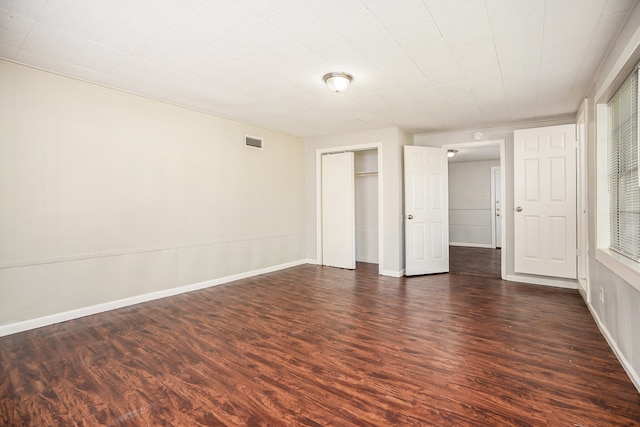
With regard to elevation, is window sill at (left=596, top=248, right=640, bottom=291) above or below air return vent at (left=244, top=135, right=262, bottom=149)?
below

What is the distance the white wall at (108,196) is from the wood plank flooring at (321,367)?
18.1 inches

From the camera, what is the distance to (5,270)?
287cm

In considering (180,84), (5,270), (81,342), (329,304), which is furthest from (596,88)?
(5,270)

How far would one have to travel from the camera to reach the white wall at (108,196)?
116 inches

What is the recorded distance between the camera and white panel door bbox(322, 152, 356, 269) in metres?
5.88

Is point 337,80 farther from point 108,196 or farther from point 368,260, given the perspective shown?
point 368,260

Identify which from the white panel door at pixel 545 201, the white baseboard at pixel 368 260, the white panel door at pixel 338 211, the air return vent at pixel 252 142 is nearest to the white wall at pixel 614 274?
the white panel door at pixel 545 201

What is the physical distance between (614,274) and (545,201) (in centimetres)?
226

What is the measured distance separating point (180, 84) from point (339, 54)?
1.81 meters

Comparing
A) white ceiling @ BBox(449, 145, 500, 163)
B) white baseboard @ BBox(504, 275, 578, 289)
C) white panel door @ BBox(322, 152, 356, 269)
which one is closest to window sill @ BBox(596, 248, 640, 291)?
white baseboard @ BBox(504, 275, 578, 289)

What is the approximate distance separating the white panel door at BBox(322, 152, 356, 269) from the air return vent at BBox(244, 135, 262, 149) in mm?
1370

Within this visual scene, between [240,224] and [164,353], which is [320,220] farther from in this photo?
[164,353]

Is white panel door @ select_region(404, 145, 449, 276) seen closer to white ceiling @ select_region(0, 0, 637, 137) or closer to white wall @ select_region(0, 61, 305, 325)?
white ceiling @ select_region(0, 0, 637, 137)

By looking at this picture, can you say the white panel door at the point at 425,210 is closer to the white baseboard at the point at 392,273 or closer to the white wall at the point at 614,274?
the white baseboard at the point at 392,273
